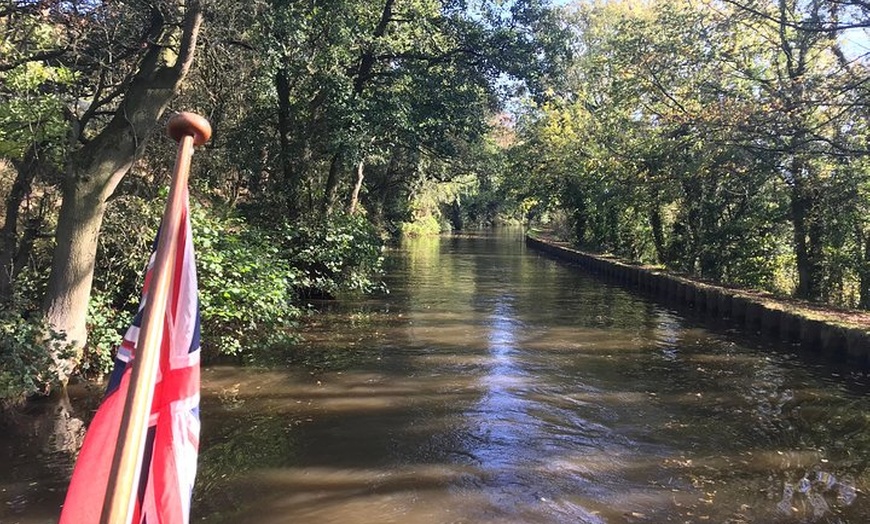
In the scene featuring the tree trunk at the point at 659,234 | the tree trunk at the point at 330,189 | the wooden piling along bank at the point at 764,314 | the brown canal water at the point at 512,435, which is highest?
the tree trunk at the point at 330,189

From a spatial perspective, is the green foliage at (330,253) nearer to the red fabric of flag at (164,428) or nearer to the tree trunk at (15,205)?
the tree trunk at (15,205)

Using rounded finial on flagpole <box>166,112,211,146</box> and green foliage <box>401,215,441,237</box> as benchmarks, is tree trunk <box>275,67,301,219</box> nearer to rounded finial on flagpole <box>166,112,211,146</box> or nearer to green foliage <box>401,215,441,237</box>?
rounded finial on flagpole <box>166,112,211,146</box>

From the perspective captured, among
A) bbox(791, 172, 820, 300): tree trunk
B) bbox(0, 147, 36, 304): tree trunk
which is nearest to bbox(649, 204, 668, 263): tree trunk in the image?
bbox(791, 172, 820, 300): tree trunk

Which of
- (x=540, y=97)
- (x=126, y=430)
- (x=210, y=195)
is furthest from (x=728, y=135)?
(x=126, y=430)

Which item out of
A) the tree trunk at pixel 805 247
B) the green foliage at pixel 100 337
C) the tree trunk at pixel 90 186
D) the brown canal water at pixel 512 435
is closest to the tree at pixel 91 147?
the tree trunk at pixel 90 186

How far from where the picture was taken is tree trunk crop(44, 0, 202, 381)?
7.97 metres

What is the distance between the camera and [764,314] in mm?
15086

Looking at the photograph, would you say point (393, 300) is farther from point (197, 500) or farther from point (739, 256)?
point (197, 500)

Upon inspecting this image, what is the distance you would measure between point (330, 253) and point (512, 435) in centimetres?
864

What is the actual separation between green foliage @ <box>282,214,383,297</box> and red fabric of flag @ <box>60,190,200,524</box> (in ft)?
39.5

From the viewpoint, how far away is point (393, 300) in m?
19.1

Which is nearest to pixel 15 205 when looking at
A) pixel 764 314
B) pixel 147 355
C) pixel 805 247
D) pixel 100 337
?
pixel 100 337

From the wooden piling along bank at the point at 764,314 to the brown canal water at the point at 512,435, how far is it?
1.84 feet

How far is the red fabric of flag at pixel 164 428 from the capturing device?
236 cm
